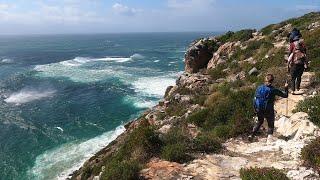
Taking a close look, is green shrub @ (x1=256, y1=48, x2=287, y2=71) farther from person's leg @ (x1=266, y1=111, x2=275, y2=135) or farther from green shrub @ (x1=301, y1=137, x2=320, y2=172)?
green shrub @ (x1=301, y1=137, x2=320, y2=172)

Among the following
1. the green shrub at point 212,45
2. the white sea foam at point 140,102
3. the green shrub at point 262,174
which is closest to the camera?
the green shrub at point 262,174

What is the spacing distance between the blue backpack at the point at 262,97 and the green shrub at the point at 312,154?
6.65ft

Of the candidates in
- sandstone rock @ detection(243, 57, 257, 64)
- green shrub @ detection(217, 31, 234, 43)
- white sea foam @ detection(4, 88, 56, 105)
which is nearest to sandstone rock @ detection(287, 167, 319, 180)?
sandstone rock @ detection(243, 57, 257, 64)

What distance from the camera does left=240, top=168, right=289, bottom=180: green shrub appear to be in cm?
857

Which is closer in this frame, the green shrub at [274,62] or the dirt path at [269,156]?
the dirt path at [269,156]

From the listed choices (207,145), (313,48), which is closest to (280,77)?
(313,48)

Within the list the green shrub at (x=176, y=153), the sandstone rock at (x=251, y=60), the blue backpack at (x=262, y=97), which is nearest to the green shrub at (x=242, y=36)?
the sandstone rock at (x=251, y=60)

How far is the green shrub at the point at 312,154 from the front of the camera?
9.03m

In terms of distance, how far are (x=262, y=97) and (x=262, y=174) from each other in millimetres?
3242

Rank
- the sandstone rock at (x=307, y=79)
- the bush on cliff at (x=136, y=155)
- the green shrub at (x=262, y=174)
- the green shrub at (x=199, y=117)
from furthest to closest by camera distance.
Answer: the sandstone rock at (x=307, y=79) < the green shrub at (x=199, y=117) < the bush on cliff at (x=136, y=155) < the green shrub at (x=262, y=174)

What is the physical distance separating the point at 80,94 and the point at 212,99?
1739 inches

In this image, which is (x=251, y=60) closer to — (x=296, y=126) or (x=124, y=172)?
(x=296, y=126)

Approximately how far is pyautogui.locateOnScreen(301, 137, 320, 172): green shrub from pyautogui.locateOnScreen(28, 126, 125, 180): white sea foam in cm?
2318

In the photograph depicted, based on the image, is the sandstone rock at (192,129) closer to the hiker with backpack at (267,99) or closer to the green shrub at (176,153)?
the hiker with backpack at (267,99)
